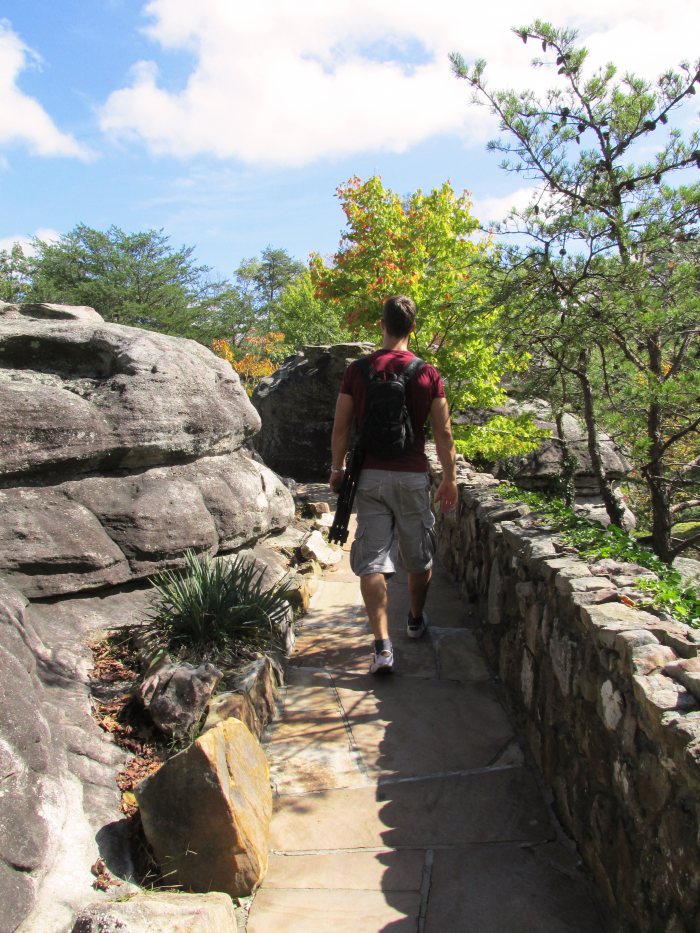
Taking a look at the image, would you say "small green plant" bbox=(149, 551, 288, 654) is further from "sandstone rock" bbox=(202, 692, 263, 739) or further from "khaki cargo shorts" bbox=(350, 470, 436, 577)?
"khaki cargo shorts" bbox=(350, 470, 436, 577)

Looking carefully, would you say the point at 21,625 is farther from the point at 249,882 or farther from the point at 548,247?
the point at 548,247

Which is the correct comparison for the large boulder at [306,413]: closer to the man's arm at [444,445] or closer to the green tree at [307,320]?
the man's arm at [444,445]

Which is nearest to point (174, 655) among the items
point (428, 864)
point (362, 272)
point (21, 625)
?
point (21, 625)

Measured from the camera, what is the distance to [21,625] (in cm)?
362

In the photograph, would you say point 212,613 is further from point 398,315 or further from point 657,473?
point 657,473

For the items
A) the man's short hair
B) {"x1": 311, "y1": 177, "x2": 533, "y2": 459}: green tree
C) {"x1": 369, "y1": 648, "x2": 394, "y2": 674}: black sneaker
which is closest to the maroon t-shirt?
the man's short hair

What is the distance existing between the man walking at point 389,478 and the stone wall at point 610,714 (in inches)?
22.0

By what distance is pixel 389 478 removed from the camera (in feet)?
13.2

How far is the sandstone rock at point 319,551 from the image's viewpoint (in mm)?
6512

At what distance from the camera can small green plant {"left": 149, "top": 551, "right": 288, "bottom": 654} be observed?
13.0ft

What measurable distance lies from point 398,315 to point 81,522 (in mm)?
2256

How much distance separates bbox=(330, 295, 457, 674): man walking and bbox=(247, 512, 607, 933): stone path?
16.1 inches

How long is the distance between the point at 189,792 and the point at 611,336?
3.76 meters

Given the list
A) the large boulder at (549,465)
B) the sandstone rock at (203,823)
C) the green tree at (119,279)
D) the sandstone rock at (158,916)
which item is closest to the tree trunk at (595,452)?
the sandstone rock at (203,823)
